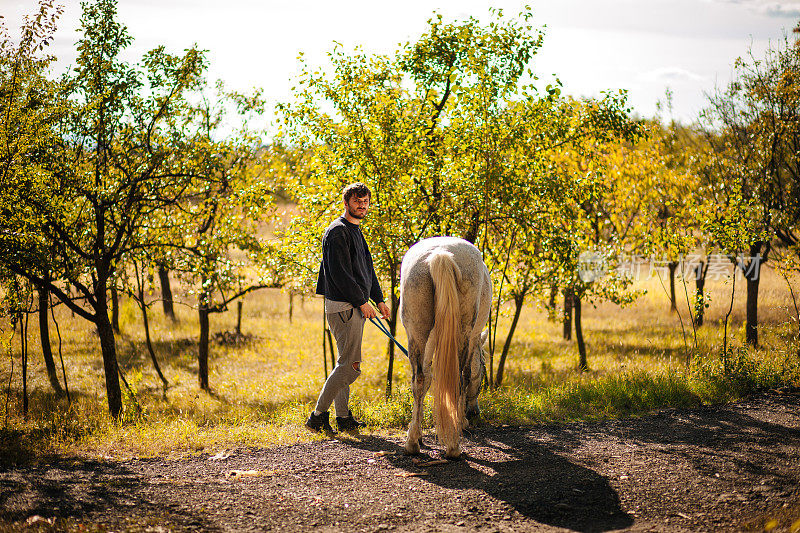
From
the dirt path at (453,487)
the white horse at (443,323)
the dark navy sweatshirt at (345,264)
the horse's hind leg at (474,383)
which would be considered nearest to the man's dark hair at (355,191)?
the dark navy sweatshirt at (345,264)

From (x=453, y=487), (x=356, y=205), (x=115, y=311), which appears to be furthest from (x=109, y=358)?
(x=115, y=311)

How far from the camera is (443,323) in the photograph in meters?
4.93

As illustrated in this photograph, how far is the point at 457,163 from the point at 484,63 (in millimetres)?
1641

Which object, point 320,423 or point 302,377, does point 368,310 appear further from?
point 302,377

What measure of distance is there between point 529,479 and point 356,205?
2.89m

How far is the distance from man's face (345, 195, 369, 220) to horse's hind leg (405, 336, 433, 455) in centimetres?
141

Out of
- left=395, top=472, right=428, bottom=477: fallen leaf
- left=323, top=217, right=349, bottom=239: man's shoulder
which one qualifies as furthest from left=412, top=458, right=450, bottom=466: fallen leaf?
left=323, top=217, right=349, bottom=239: man's shoulder

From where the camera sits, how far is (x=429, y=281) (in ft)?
16.7

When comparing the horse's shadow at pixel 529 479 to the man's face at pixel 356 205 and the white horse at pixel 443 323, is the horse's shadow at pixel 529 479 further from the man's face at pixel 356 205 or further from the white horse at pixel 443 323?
the man's face at pixel 356 205

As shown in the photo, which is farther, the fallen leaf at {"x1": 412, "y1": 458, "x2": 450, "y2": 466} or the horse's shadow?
the fallen leaf at {"x1": 412, "y1": 458, "x2": 450, "y2": 466}

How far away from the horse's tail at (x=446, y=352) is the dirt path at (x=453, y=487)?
0.34 m

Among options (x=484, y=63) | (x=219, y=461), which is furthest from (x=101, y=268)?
(x=484, y=63)

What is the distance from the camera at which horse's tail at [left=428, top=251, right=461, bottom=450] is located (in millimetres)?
4895

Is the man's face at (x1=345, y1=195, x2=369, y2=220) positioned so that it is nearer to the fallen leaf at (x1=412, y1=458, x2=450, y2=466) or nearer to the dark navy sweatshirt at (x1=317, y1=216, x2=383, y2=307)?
the dark navy sweatshirt at (x1=317, y1=216, x2=383, y2=307)
